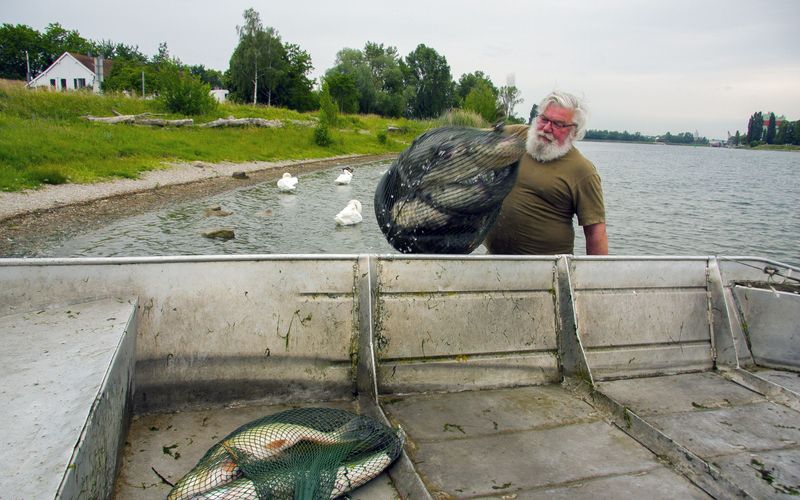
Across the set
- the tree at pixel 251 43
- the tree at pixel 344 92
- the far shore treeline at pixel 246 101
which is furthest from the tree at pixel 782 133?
the tree at pixel 251 43

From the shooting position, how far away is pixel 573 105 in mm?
4535

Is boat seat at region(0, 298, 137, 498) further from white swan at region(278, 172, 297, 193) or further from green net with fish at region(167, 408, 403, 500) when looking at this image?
white swan at region(278, 172, 297, 193)

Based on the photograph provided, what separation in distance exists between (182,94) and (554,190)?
33.4 meters

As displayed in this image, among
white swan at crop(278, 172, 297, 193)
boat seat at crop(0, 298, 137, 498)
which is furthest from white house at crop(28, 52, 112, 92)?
boat seat at crop(0, 298, 137, 498)

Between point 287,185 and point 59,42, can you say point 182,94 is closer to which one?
point 287,185

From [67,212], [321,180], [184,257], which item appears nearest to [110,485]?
[184,257]

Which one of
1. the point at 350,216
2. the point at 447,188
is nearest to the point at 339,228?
the point at 350,216

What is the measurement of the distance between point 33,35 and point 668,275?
100 m

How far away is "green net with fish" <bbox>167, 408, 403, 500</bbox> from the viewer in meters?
2.57

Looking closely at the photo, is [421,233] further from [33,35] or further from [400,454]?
[33,35]

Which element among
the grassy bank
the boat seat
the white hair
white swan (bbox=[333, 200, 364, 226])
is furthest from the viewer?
the grassy bank

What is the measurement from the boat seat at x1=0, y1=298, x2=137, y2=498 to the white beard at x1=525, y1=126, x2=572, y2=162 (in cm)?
301

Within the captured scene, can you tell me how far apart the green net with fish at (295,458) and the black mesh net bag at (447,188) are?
140 centimetres

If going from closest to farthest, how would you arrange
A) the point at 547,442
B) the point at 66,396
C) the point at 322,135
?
the point at 66,396, the point at 547,442, the point at 322,135
